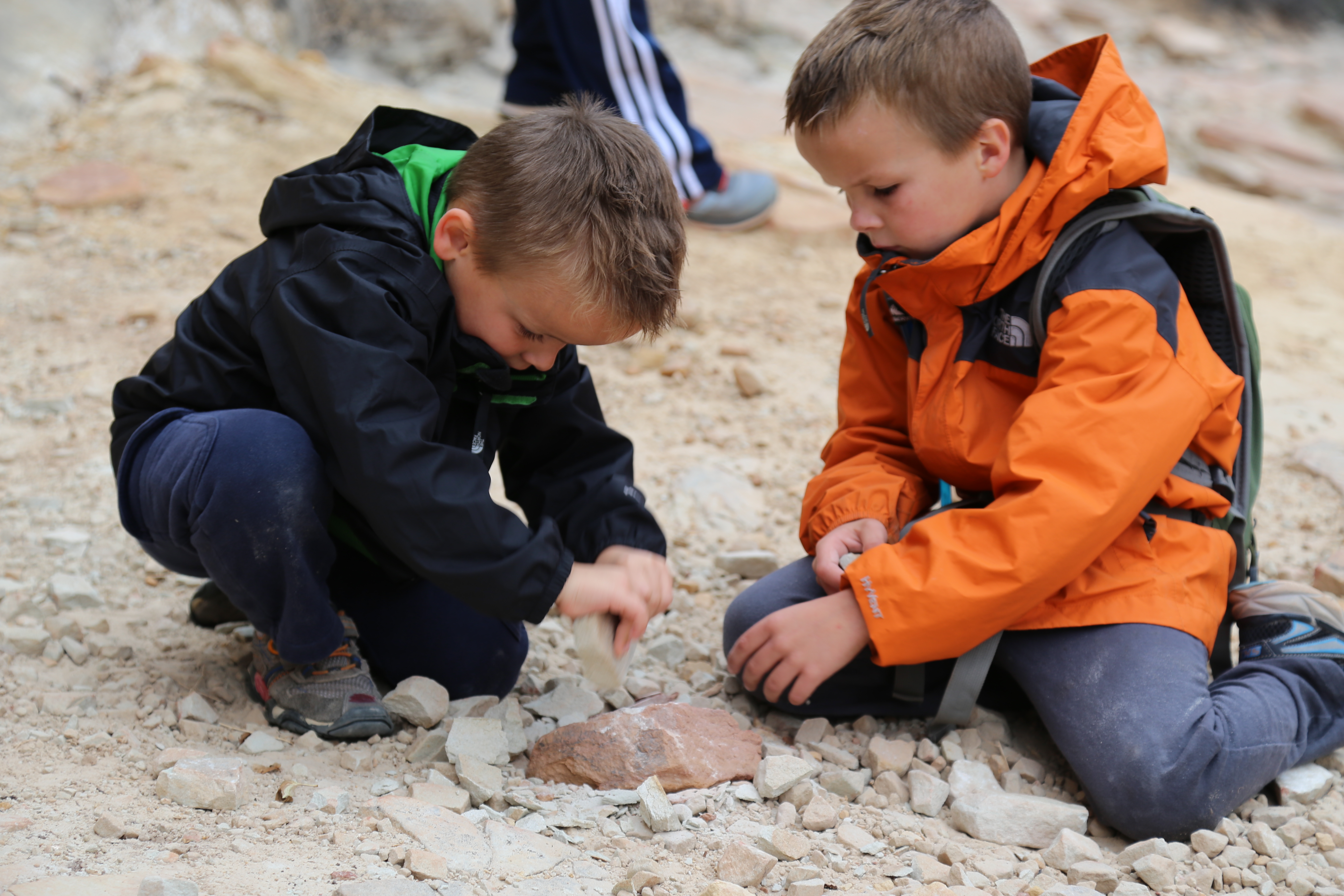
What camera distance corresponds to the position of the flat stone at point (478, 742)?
71.1 inches

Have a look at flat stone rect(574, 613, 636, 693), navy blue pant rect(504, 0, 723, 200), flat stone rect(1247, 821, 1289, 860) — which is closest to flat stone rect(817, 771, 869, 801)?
flat stone rect(574, 613, 636, 693)

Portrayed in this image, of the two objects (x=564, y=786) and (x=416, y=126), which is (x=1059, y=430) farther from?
(x=416, y=126)

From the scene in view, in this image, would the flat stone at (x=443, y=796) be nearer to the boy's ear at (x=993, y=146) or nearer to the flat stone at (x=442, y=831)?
the flat stone at (x=442, y=831)

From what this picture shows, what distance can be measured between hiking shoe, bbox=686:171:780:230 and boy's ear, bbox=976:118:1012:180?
2.61m

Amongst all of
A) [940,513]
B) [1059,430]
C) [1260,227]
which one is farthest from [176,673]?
[1260,227]

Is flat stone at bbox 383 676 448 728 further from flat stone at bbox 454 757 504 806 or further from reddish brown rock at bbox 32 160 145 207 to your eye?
reddish brown rock at bbox 32 160 145 207

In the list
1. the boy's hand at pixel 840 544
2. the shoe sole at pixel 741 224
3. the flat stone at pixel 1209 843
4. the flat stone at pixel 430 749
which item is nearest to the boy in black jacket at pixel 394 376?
the flat stone at pixel 430 749

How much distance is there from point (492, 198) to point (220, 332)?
52 centimetres

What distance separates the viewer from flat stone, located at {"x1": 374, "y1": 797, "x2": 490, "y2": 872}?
1495 mm

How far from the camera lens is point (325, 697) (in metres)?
1.92

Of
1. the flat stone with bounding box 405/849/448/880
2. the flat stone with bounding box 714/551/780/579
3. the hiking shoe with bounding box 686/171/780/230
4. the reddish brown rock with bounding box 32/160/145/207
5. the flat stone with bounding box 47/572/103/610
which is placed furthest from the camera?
the hiking shoe with bounding box 686/171/780/230

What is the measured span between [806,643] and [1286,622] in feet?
2.95

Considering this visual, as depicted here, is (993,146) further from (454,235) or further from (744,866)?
(744,866)

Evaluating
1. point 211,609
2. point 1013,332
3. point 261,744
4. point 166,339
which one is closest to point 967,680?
point 1013,332
